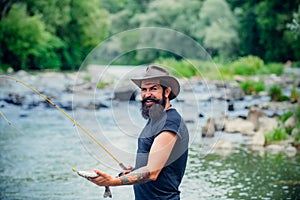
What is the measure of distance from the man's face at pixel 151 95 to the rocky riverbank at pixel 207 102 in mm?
659

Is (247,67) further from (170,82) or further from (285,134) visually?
(170,82)

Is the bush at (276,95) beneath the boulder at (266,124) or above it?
above

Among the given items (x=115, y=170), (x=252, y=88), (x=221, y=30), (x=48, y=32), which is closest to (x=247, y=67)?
(x=252, y=88)

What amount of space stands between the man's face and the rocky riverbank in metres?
0.66

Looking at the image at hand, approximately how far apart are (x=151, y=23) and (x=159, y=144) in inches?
2226

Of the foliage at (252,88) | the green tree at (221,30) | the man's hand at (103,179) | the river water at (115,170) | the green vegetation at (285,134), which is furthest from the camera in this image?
the green tree at (221,30)

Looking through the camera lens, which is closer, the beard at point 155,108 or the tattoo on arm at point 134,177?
the tattoo on arm at point 134,177

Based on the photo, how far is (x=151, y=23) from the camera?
59.4 meters

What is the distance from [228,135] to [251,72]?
22754 millimetres

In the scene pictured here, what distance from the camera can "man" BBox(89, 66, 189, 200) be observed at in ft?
11.2

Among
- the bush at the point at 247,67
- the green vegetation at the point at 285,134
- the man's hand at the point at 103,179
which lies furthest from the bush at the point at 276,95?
the man's hand at the point at 103,179

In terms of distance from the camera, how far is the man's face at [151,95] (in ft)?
11.6

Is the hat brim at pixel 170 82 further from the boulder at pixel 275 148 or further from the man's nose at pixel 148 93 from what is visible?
the boulder at pixel 275 148

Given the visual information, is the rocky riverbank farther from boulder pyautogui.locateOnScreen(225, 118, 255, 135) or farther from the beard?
the beard
